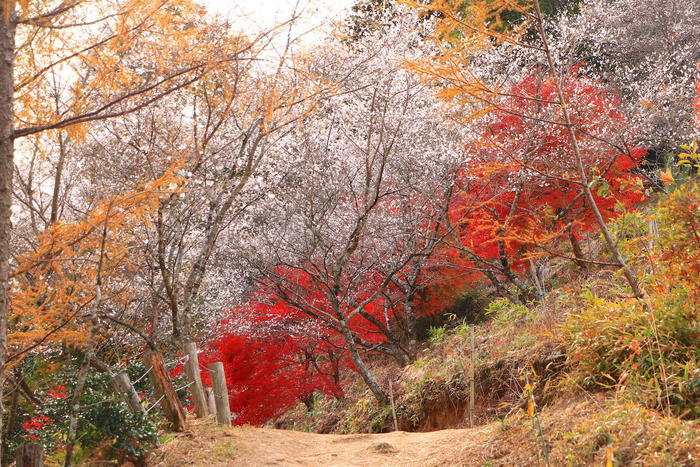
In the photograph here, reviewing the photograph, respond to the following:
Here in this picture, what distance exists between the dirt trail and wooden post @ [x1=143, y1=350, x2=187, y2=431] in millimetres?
262

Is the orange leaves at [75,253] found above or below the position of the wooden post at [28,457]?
above

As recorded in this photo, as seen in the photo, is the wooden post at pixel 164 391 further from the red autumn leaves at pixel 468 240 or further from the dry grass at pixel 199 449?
the red autumn leaves at pixel 468 240

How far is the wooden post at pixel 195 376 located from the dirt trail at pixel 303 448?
77 cm

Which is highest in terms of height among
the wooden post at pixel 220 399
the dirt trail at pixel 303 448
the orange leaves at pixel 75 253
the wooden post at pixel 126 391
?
the orange leaves at pixel 75 253

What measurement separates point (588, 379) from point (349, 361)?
10.1m

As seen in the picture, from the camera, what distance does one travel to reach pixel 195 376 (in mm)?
7934

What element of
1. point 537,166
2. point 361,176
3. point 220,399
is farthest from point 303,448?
point 537,166

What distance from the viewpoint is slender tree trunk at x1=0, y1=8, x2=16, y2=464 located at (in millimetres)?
3066

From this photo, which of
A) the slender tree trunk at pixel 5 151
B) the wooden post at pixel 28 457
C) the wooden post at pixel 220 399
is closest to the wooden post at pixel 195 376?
the wooden post at pixel 220 399

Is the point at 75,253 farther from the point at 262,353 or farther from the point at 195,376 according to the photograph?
the point at 262,353

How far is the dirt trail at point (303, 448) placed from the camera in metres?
5.66

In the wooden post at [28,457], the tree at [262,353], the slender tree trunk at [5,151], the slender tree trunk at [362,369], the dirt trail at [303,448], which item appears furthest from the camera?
the tree at [262,353]

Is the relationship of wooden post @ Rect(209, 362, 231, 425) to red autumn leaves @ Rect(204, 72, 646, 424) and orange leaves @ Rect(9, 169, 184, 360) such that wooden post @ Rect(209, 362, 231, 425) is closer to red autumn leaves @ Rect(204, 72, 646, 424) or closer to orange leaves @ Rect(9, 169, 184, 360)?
orange leaves @ Rect(9, 169, 184, 360)

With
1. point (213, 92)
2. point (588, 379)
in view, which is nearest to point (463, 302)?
point (213, 92)
